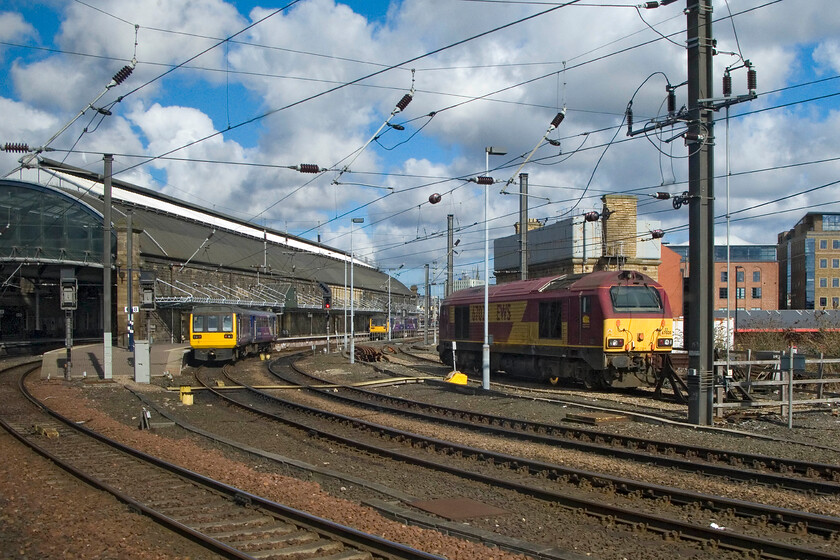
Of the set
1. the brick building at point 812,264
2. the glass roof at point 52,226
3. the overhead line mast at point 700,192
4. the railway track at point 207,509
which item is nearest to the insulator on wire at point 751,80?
the overhead line mast at point 700,192

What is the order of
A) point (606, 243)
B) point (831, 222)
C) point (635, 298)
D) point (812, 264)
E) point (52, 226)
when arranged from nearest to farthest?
point (635, 298) < point (606, 243) < point (52, 226) < point (812, 264) < point (831, 222)

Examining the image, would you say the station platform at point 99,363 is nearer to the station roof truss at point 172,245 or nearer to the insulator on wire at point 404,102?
the station roof truss at point 172,245

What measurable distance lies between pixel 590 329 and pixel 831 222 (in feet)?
228

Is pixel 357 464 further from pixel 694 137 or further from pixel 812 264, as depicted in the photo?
pixel 812 264

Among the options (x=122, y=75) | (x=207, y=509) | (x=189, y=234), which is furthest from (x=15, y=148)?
(x=189, y=234)

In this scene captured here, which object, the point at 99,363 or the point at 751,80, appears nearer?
the point at 751,80

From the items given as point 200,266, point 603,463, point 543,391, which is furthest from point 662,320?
point 200,266

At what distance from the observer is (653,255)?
38719 mm

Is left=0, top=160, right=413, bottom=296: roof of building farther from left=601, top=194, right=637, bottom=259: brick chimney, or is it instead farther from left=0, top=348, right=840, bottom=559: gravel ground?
left=0, top=348, right=840, bottom=559: gravel ground

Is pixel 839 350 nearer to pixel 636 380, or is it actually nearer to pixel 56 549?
pixel 636 380

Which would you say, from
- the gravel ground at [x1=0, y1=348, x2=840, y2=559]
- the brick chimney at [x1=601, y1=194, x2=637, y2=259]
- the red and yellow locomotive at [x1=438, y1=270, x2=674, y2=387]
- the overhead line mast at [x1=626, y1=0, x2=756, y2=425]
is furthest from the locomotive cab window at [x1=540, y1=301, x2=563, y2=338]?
the brick chimney at [x1=601, y1=194, x2=637, y2=259]

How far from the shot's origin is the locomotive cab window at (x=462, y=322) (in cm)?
2803

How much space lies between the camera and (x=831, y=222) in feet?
249

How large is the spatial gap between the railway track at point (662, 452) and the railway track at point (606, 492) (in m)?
1.64
